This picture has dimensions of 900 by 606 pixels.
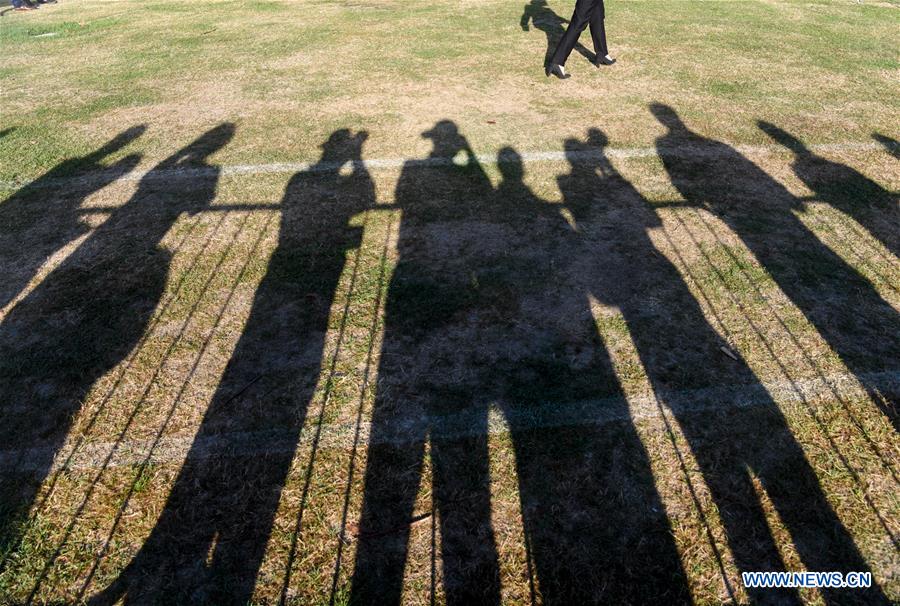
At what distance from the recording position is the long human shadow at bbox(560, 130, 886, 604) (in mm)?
3156

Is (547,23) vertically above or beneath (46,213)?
above

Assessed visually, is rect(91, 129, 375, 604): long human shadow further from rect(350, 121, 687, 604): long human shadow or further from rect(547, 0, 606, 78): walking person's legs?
rect(547, 0, 606, 78): walking person's legs

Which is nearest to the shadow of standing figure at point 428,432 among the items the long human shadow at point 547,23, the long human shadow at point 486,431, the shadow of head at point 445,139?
the long human shadow at point 486,431

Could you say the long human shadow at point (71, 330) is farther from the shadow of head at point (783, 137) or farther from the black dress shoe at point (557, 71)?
the shadow of head at point (783, 137)

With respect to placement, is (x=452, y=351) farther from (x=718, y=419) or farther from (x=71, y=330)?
(x=71, y=330)

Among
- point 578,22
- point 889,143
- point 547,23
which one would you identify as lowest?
point 889,143

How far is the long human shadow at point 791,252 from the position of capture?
450 centimetres

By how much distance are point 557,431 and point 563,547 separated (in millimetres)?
840

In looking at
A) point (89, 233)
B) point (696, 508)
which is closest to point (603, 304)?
point (696, 508)

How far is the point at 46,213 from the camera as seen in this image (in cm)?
673

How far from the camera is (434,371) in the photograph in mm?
4355

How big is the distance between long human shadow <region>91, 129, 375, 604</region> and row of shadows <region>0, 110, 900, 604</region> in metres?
0.02

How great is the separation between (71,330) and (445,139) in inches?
221

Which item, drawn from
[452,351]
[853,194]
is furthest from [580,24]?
[452,351]
